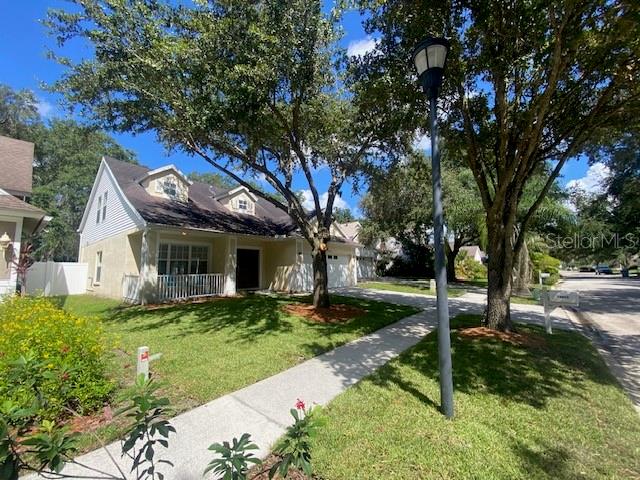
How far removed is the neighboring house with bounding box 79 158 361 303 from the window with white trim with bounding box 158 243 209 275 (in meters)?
0.04

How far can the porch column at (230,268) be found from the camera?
15422 mm

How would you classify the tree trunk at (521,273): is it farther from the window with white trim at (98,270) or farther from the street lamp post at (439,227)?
the window with white trim at (98,270)

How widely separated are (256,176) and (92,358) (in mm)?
9261

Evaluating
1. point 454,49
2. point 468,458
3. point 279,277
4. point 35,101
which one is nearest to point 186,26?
point 454,49

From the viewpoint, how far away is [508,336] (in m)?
7.53

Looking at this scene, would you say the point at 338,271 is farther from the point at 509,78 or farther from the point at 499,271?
the point at 509,78

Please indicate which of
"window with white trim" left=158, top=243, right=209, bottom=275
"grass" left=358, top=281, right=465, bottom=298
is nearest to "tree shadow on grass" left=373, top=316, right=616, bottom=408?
"grass" left=358, top=281, right=465, bottom=298

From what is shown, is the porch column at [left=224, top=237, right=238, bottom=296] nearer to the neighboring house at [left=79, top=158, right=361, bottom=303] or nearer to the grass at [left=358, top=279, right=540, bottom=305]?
the neighboring house at [left=79, top=158, right=361, bottom=303]

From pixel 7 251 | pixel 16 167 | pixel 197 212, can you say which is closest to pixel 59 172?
pixel 16 167

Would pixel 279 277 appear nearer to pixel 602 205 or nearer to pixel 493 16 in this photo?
pixel 493 16

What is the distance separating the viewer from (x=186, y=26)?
7.86 m

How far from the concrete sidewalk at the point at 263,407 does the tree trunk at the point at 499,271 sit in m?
2.19

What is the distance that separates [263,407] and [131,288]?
1180 centimetres

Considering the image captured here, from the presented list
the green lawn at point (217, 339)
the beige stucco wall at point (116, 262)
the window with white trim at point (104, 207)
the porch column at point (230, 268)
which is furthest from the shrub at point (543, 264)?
the window with white trim at point (104, 207)
